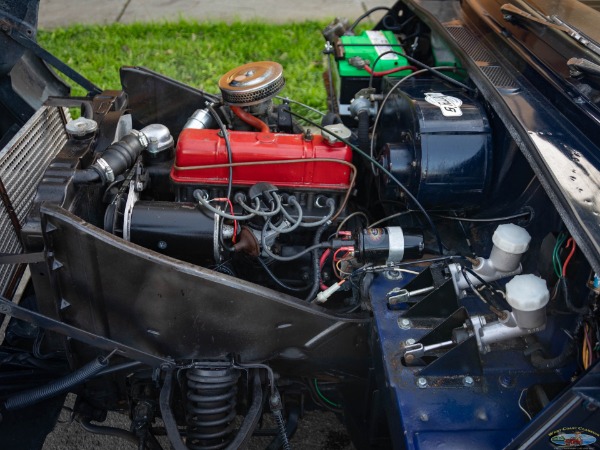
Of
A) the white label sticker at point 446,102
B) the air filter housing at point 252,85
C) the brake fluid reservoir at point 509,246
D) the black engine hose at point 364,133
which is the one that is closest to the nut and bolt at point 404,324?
the brake fluid reservoir at point 509,246

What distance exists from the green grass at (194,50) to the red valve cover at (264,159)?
2580 millimetres

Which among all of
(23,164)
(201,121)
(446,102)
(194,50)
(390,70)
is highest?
(446,102)

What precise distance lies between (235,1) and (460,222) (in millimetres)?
5621

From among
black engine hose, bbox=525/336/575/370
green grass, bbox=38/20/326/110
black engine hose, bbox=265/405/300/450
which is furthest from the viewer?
green grass, bbox=38/20/326/110

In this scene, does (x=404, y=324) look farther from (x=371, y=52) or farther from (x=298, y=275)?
(x=371, y=52)

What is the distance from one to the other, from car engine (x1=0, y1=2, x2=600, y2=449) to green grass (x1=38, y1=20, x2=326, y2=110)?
2.60 m

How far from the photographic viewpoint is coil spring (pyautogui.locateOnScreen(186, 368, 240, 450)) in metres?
1.76

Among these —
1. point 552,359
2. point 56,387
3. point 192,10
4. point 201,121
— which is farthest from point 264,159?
point 192,10

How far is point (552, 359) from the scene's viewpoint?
5.33 feet

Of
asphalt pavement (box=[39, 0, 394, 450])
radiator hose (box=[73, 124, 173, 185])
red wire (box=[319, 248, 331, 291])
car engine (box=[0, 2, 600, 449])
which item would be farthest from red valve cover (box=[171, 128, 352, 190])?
asphalt pavement (box=[39, 0, 394, 450])

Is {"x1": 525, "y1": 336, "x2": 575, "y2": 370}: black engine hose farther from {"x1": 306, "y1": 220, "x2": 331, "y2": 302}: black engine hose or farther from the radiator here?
the radiator

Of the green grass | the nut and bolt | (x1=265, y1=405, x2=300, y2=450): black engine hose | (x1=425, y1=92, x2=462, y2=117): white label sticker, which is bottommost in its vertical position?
the green grass

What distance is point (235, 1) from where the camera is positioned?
6.96 m

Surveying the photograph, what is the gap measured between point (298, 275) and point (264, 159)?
0.46 m
